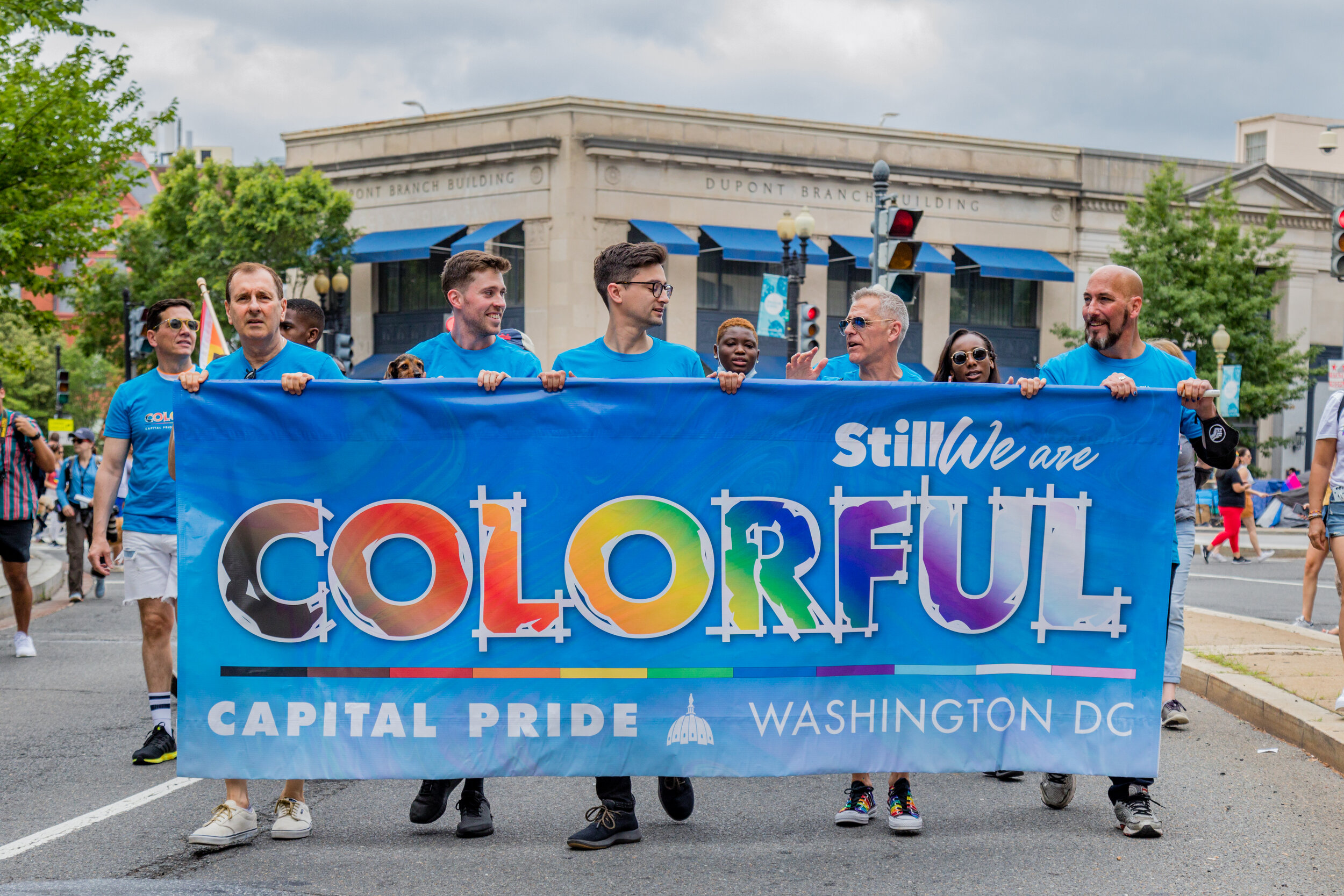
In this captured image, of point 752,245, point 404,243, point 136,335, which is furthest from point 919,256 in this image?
point 136,335

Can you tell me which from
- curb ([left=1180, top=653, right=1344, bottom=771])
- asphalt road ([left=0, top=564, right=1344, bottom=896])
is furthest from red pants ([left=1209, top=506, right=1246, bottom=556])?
asphalt road ([left=0, top=564, right=1344, bottom=896])

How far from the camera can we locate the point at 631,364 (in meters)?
5.31

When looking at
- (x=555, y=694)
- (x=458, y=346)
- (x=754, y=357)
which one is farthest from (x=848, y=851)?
(x=754, y=357)

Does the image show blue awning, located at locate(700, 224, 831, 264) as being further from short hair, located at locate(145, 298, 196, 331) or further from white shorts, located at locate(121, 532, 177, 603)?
white shorts, located at locate(121, 532, 177, 603)

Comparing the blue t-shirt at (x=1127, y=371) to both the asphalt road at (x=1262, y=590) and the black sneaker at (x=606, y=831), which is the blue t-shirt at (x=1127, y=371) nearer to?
the black sneaker at (x=606, y=831)

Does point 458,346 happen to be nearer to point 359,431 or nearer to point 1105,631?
point 359,431

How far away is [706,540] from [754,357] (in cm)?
326

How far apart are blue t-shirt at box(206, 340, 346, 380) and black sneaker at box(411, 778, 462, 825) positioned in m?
1.63

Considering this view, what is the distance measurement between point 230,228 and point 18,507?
27.3 metres

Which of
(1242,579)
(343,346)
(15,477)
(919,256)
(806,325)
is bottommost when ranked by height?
(1242,579)

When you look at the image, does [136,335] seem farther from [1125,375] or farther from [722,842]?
[1125,375]

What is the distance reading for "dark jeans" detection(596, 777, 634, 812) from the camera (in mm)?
4988

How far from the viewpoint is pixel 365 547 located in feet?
16.3

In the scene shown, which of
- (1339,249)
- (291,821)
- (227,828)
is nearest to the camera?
(227,828)
